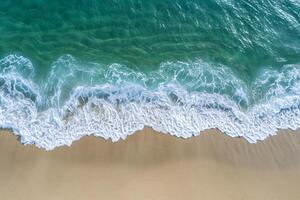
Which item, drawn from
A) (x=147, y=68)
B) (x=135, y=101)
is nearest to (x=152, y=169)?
(x=135, y=101)

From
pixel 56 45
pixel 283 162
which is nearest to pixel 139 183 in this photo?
pixel 283 162

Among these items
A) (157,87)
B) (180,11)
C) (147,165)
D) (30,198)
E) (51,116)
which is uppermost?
(180,11)

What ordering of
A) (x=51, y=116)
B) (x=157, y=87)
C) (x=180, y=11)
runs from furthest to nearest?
(x=180, y=11)
(x=157, y=87)
(x=51, y=116)

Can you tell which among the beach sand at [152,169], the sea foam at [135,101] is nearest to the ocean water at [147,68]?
the sea foam at [135,101]

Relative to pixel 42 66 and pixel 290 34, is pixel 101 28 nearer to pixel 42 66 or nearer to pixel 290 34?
pixel 42 66

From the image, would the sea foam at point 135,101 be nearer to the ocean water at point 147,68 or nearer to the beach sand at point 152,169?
the ocean water at point 147,68

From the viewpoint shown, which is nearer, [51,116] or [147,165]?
[147,165]

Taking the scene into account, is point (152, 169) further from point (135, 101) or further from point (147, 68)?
point (147, 68)
